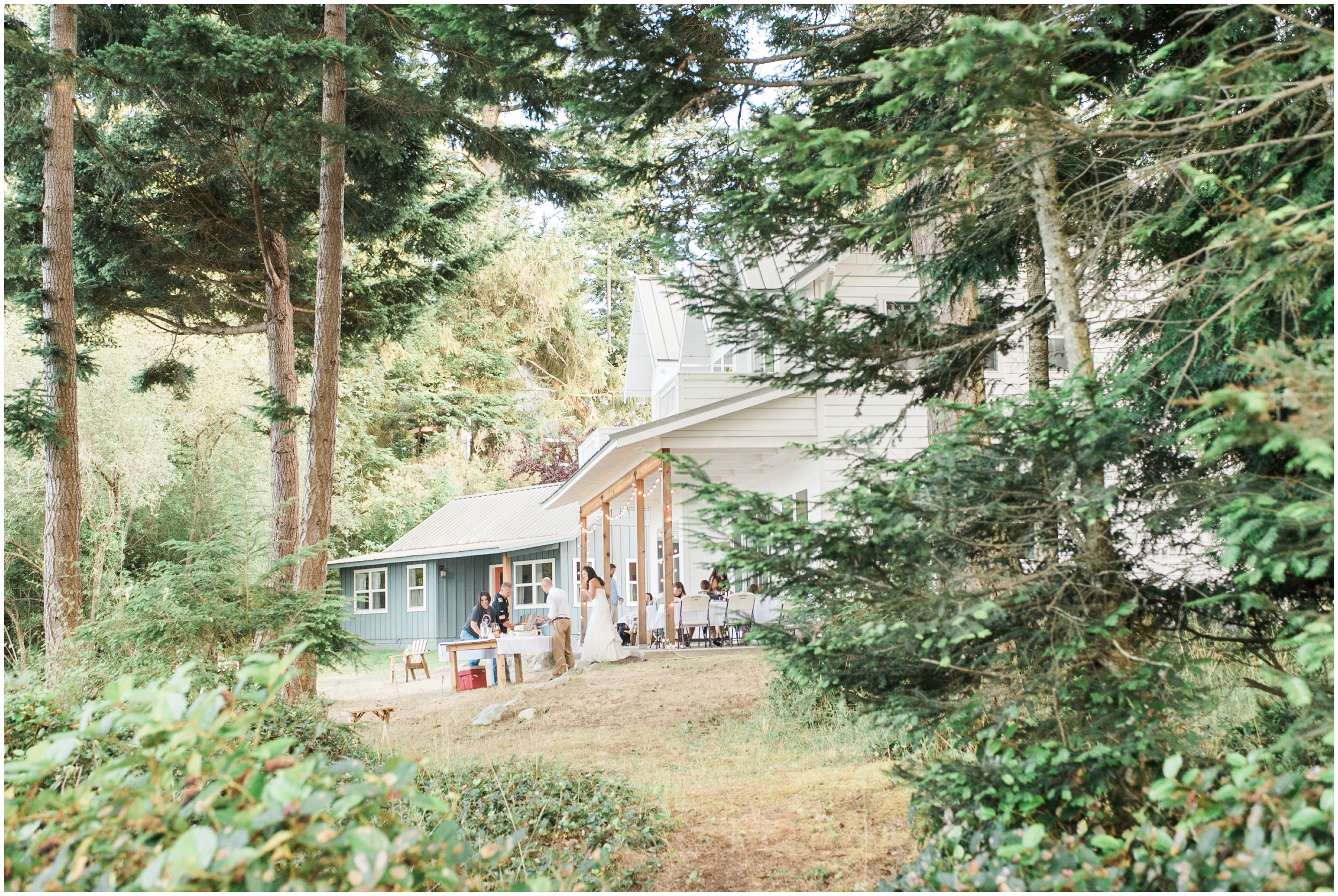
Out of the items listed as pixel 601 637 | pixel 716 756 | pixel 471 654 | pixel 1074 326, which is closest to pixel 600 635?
pixel 601 637

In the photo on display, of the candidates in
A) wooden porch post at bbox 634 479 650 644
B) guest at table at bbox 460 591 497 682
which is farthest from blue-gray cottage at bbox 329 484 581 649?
wooden porch post at bbox 634 479 650 644

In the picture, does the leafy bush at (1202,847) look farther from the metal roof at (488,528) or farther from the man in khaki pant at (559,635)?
the metal roof at (488,528)

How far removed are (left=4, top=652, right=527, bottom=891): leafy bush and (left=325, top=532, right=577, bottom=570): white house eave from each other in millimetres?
20659

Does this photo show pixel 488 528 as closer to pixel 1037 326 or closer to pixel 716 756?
pixel 716 756

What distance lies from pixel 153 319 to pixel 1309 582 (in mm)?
14872

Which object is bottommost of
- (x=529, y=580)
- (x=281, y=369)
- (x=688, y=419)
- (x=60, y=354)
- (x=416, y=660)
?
(x=416, y=660)

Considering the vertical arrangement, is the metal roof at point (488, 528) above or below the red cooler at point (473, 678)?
above

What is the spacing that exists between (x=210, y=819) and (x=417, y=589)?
87.8 ft

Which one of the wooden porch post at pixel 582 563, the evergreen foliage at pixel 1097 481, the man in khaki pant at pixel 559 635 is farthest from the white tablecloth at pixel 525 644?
the evergreen foliage at pixel 1097 481

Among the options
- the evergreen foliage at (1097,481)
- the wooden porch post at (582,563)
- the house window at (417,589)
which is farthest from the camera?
the house window at (417,589)

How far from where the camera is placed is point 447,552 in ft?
83.8

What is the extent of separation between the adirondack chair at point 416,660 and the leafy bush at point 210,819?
16.0m

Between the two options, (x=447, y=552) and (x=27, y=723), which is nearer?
(x=27, y=723)

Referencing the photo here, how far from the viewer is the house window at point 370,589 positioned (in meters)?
29.2
